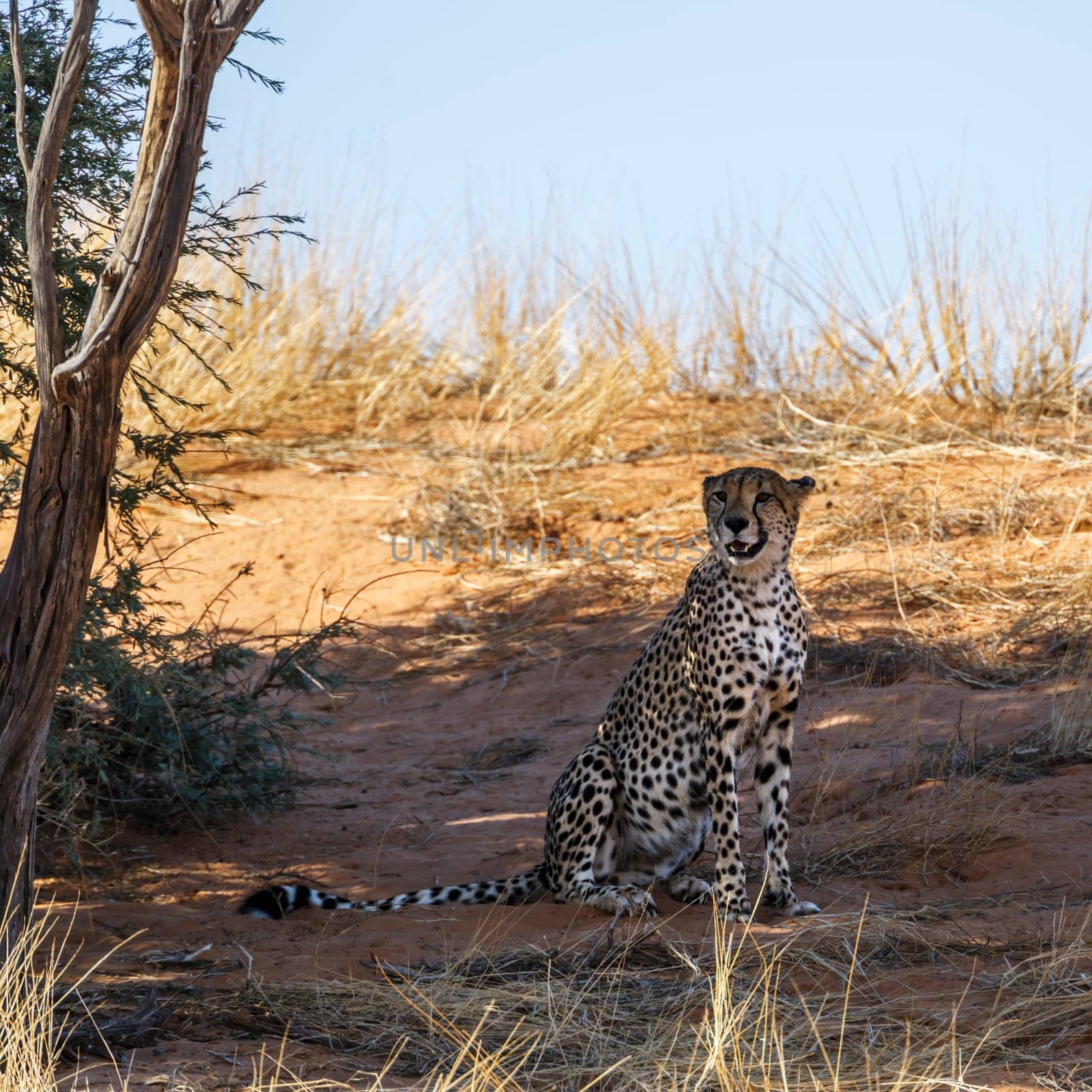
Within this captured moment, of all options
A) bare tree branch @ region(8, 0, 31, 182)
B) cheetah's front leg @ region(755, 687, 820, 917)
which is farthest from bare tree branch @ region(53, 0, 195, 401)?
cheetah's front leg @ region(755, 687, 820, 917)

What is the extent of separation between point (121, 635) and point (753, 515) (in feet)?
8.74

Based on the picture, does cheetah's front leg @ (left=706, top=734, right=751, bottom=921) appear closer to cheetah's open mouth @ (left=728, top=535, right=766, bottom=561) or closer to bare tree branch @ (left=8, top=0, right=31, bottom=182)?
cheetah's open mouth @ (left=728, top=535, right=766, bottom=561)

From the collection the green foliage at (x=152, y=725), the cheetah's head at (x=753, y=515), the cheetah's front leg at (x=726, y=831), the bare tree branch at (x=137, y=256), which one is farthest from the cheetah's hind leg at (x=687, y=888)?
the bare tree branch at (x=137, y=256)

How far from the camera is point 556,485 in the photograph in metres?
9.06

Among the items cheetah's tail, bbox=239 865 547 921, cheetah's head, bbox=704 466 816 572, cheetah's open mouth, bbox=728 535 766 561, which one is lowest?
cheetah's tail, bbox=239 865 547 921

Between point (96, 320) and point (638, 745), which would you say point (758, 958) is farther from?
point (96, 320)

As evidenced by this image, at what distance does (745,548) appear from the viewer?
12.8 ft

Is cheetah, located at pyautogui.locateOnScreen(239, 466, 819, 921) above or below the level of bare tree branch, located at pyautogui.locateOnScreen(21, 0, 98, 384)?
below

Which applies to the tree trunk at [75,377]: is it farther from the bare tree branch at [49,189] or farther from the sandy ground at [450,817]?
the sandy ground at [450,817]

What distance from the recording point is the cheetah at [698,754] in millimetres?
3928

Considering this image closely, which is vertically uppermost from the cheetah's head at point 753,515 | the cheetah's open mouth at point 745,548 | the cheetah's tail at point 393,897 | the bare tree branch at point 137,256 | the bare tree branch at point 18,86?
the bare tree branch at point 18,86

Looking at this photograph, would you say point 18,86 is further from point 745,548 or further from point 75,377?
point 745,548

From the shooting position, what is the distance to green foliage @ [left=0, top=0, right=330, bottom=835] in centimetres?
399

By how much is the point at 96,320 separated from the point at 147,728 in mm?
2246
